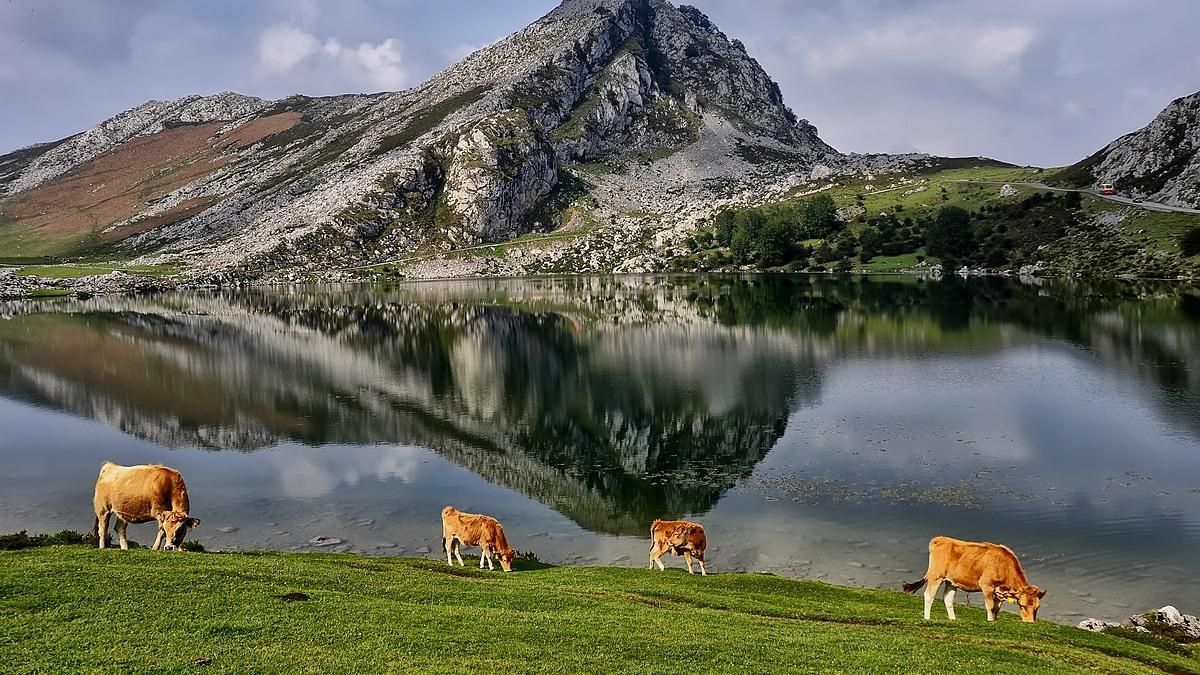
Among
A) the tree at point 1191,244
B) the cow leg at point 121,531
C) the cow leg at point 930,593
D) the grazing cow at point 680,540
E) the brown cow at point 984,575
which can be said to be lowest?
the grazing cow at point 680,540

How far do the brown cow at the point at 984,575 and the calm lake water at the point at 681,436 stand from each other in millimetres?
7886

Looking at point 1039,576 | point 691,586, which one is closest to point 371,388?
point 691,586

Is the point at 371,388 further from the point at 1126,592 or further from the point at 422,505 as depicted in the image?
the point at 1126,592

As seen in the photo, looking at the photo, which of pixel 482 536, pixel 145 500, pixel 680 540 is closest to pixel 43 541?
pixel 145 500

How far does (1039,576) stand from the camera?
101 feet

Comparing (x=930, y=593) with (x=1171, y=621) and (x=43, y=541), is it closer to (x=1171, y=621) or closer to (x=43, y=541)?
(x=1171, y=621)

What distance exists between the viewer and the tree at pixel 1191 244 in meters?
150

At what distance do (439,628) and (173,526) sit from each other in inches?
494

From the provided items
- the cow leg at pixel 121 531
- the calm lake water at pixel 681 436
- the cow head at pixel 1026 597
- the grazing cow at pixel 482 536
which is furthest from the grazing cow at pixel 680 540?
the cow leg at pixel 121 531

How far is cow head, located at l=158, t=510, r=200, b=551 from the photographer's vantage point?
23.5 meters

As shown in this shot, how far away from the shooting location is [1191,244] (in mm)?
151125

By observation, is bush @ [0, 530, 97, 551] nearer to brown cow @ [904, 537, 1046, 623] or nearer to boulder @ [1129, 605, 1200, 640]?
brown cow @ [904, 537, 1046, 623]

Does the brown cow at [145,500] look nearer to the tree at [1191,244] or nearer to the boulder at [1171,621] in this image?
the boulder at [1171,621]

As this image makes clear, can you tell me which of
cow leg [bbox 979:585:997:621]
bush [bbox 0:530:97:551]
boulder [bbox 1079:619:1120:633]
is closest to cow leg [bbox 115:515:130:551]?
bush [bbox 0:530:97:551]
